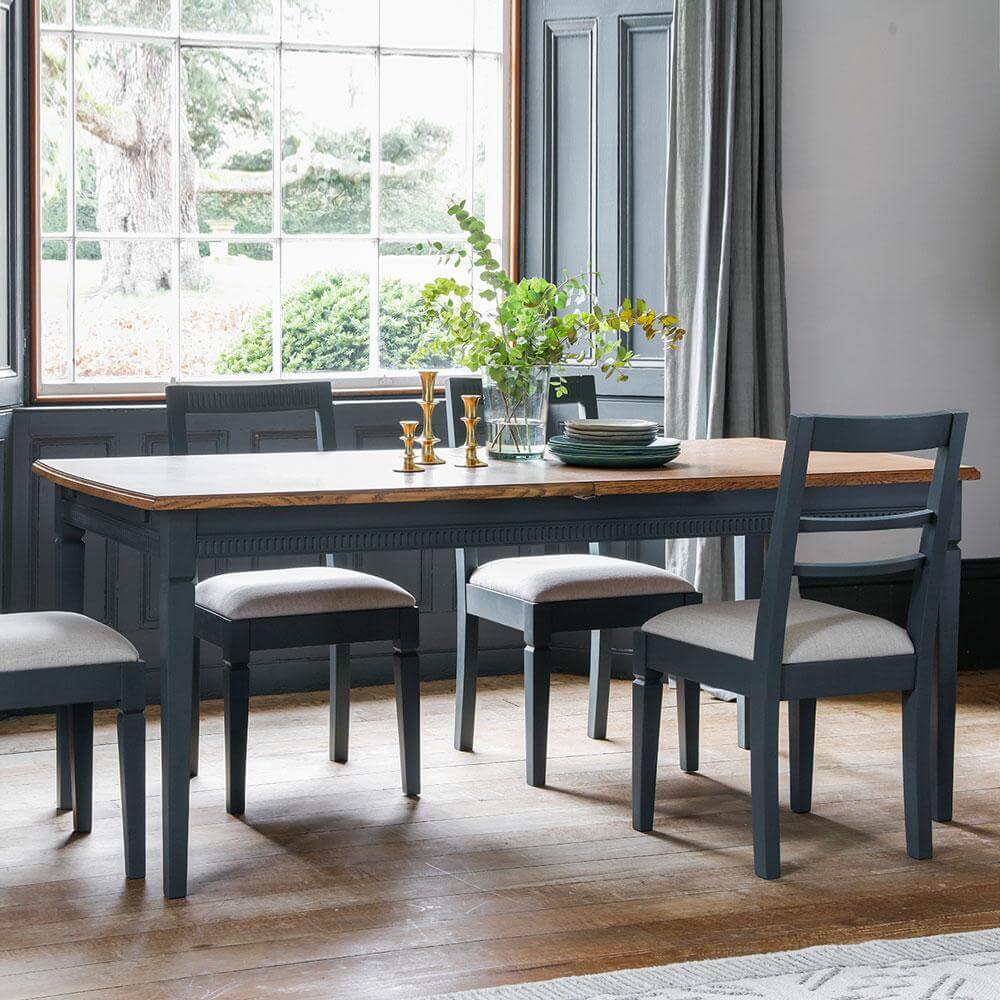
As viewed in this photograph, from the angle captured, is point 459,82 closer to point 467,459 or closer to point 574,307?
point 574,307

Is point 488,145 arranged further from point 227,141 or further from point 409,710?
point 409,710

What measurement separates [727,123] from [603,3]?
576 mm

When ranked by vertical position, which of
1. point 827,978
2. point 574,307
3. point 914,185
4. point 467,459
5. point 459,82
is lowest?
point 827,978

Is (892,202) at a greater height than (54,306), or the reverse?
(892,202)

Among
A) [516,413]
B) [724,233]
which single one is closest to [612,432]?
[516,413]

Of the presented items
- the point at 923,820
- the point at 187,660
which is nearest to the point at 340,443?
the point at 187,660

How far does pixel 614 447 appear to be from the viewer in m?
3.27

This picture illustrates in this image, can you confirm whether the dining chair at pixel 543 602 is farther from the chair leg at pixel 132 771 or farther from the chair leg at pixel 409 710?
the chair leg at pixel 132 771

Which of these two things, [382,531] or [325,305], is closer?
[382,531]

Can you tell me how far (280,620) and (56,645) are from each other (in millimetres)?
608

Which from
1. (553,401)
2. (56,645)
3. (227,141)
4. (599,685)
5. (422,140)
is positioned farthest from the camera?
(422,140)

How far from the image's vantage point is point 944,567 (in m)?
3.18

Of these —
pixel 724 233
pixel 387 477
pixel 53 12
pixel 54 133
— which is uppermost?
pixel 53 12

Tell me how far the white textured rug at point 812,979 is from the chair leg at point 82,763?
112cm
